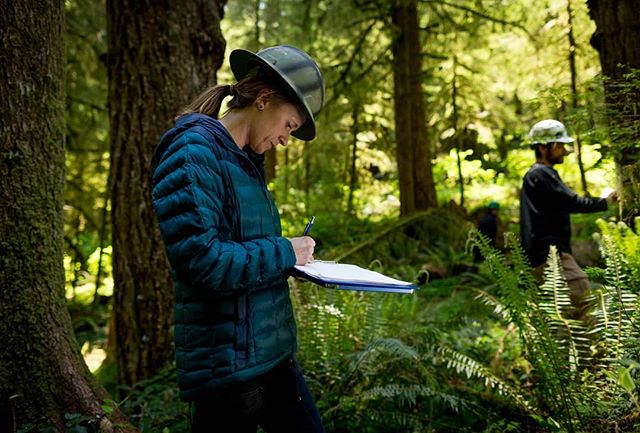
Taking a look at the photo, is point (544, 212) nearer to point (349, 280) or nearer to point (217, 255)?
point (349, 280)

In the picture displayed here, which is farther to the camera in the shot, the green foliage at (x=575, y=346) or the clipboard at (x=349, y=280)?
the green foliage at (x=575, y=346)

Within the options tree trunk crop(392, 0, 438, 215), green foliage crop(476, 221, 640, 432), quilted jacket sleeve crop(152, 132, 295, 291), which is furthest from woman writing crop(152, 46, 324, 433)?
tree trunk crop(392, 0, 438, 215)

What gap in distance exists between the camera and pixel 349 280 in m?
1.87

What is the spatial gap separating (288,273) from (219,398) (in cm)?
50

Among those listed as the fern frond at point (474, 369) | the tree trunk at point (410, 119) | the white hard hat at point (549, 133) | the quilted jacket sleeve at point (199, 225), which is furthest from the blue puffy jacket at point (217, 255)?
the tree trunk at point (410, 119)

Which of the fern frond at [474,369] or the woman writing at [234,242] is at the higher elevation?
the woman writing at [234,242]

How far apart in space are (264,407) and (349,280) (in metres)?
0.70

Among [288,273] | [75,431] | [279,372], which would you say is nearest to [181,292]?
[288,273]

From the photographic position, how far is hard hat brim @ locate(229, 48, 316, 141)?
1.90 meters

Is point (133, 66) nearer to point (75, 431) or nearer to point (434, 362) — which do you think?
point (75, 431)

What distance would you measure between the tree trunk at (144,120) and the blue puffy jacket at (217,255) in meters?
2.57

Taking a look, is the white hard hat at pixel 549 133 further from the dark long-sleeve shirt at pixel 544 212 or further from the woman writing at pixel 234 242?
the woman writing at pixel 234 242

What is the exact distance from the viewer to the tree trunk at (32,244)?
2615mm

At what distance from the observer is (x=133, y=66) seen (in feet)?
14.1
